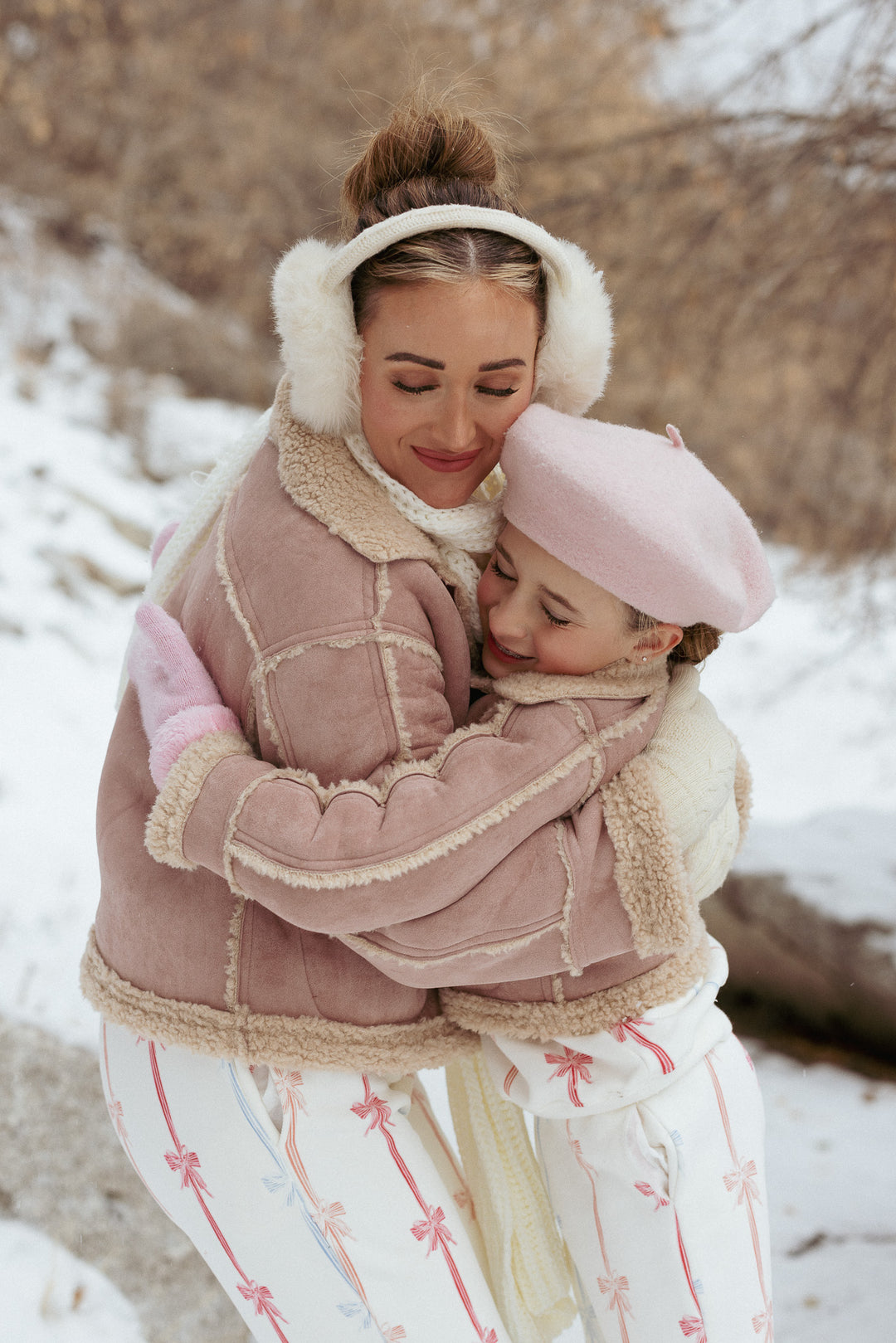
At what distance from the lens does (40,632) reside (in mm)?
→ 4730

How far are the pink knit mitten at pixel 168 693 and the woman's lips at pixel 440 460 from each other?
1.32 feet

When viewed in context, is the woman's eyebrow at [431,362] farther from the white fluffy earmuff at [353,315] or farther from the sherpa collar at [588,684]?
the sherpa collar at [588,684]

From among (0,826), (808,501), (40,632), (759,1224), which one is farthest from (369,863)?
(808,501)

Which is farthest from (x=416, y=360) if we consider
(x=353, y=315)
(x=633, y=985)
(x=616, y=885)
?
(x=633, y=985)

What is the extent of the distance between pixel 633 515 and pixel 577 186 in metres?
4.44

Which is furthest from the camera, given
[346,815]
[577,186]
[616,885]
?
[577,186]

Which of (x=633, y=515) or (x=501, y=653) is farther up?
(x=633, y=515)

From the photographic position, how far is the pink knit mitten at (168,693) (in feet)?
4.51

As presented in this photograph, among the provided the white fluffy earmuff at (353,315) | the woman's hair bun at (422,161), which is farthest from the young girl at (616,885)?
the woman's hair bun at (422,161)

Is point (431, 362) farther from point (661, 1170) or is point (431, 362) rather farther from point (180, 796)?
point (661, 1170)

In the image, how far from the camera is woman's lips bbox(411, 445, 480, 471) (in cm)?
148

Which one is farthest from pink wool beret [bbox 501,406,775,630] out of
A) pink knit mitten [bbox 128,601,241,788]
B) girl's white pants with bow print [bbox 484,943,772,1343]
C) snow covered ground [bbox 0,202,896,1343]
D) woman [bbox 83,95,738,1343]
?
snow covered ground [bbox 0,202,896,1343]

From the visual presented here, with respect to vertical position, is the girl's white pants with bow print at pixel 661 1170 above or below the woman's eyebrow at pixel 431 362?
below

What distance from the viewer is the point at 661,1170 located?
147cm
